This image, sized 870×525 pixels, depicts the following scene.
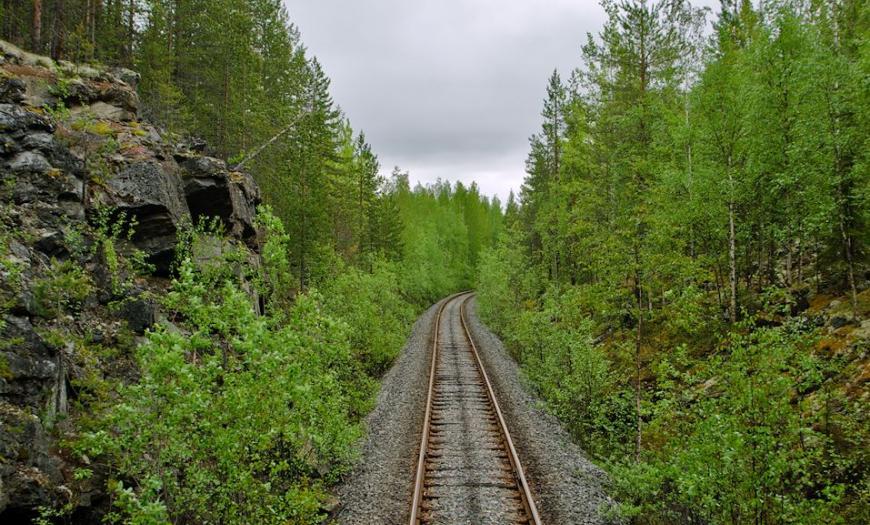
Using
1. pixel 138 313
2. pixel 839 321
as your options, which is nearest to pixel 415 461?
pixel 138 313

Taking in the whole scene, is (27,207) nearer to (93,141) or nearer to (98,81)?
(93,141)

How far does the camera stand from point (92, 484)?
239 inches

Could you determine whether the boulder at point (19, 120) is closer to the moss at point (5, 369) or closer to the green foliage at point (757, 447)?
the moss at point (5, 369)

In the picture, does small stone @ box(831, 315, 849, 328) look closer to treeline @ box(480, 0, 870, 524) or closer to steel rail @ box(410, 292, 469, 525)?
treeline @ box(480, 0, 870, 524)

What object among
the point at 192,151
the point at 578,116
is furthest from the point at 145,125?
the point at 578,116

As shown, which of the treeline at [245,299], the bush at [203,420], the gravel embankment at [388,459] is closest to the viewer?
the bush at [203,420]

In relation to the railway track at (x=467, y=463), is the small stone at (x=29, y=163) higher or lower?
higher

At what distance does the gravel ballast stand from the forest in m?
0.55

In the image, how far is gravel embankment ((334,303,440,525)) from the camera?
28.3 ft

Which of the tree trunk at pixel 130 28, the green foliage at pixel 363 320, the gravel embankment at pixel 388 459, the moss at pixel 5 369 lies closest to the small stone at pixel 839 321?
the gravel embankment at pixel 388 459

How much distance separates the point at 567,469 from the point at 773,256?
31.4 ft

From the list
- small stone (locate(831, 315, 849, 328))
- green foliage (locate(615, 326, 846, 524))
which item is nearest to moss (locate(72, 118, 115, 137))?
green foliage (locate(615, 326, 846, 524))

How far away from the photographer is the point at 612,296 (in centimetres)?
1017

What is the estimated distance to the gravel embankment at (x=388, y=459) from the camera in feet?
28.3
